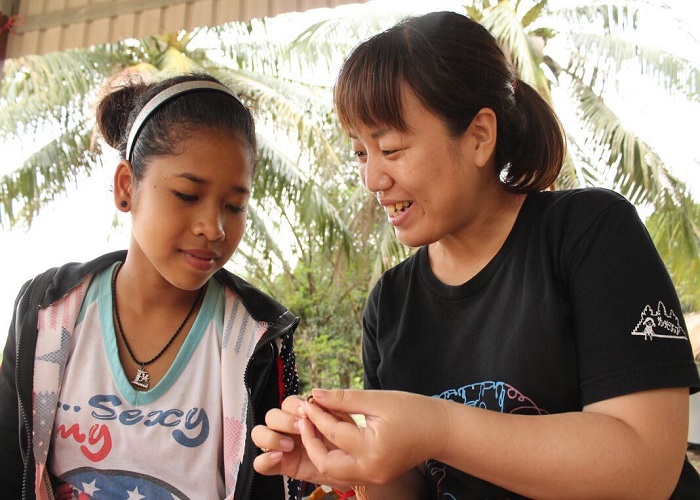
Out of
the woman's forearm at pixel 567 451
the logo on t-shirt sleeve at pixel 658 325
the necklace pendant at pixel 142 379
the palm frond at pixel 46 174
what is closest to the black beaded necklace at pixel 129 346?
the necklace pendant at pixel 142 379

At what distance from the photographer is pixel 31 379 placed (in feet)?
5.77

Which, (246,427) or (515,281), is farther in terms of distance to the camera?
(246,427)

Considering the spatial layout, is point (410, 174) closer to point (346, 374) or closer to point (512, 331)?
point (512, 331)

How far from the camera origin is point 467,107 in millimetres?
1458

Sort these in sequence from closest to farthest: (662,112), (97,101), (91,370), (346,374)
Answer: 1. (91,370)
2. (97,101)
3. (662,112)
4. (346,374)

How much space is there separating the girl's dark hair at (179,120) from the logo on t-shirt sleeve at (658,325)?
1.16 metres

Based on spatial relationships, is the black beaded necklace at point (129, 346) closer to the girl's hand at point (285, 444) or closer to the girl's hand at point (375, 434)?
the girl's hand at point (285, 444)

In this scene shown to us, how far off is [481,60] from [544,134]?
0.25 meters

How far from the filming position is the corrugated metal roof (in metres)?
2.99

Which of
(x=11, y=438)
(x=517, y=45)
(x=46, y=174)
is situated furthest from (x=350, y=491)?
(x=46, y=174)

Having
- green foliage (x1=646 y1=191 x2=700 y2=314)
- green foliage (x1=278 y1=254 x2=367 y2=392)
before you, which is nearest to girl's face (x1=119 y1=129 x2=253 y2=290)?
green foliage (x1=646 y1=191 x2=700 y2=314)

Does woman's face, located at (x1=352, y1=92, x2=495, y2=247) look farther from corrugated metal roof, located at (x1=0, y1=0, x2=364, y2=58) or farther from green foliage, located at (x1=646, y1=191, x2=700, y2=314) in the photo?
green foliage, located at (x1=646, y1=191, x2=700, y2=314)

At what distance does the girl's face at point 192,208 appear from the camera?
5.81 ft

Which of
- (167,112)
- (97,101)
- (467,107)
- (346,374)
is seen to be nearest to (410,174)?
(467,107)
